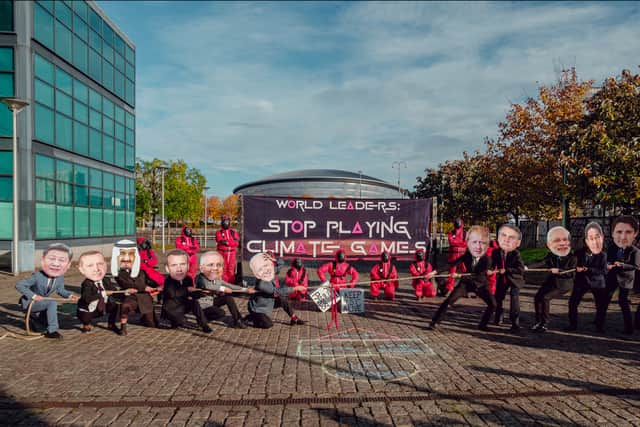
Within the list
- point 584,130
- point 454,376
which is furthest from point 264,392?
point 584,130

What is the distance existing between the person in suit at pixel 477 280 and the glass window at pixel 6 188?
18774 mm

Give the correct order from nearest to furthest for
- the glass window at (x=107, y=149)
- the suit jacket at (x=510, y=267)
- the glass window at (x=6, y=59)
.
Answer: the suit jacket at (x=510, y=267) → the glass window at (x=6, y=59) → the glass window at (x=107, y=149)

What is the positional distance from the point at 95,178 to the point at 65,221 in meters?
3.91

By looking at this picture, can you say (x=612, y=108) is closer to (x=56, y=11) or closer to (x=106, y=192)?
(x=56, y=11)

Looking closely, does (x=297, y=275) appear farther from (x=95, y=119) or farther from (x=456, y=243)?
(x=95, y=119)

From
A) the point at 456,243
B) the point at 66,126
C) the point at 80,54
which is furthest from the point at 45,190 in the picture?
the point at 456,243

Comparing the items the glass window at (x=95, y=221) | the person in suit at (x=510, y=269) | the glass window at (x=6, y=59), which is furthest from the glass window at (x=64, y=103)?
the person in suit at (x=510, y=269)

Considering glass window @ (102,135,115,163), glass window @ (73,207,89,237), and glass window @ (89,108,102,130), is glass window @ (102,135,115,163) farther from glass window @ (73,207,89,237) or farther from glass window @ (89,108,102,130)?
glass window @ (73,207,89,237)

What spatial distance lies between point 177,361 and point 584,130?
13.3 metres

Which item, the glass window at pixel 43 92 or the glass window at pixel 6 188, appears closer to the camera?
the glass window at pixel 6 188

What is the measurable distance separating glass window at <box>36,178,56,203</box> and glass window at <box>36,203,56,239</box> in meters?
0.31

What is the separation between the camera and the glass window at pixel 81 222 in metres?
22.0

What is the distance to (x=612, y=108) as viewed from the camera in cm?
1273

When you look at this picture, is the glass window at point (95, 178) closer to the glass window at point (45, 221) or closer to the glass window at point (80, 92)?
the glass window at point (80, 92)
